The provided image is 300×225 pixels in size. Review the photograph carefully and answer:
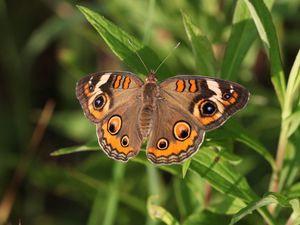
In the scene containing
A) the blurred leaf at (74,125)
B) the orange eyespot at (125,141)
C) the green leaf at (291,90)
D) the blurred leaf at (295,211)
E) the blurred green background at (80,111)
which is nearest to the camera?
the blurred leaf at (295,211)

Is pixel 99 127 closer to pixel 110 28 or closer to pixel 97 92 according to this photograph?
pixel 97 92

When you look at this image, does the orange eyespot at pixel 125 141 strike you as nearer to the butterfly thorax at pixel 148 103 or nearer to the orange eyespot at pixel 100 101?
the butterfly thorax at pixel 148 103

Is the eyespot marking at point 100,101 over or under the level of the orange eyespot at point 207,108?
under

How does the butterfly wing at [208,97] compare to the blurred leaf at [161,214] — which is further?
the blurred leaf at [161,214]

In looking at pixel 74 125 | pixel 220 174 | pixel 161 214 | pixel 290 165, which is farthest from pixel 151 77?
pixel 74 125

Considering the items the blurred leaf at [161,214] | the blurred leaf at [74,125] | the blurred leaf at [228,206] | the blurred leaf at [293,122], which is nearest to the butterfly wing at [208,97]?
the blurred leaf at [293,122]

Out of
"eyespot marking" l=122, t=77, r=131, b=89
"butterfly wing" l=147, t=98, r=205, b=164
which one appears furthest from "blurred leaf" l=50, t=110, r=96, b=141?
"butterfly wing" l=147, t=98, r=205, b=164

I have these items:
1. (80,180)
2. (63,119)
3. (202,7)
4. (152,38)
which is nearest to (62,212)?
(63,119)

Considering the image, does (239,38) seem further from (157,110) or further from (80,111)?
(80,111)

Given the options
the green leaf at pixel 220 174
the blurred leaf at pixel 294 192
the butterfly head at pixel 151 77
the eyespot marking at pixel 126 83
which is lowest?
the blurred leaf at pixel 294 192
